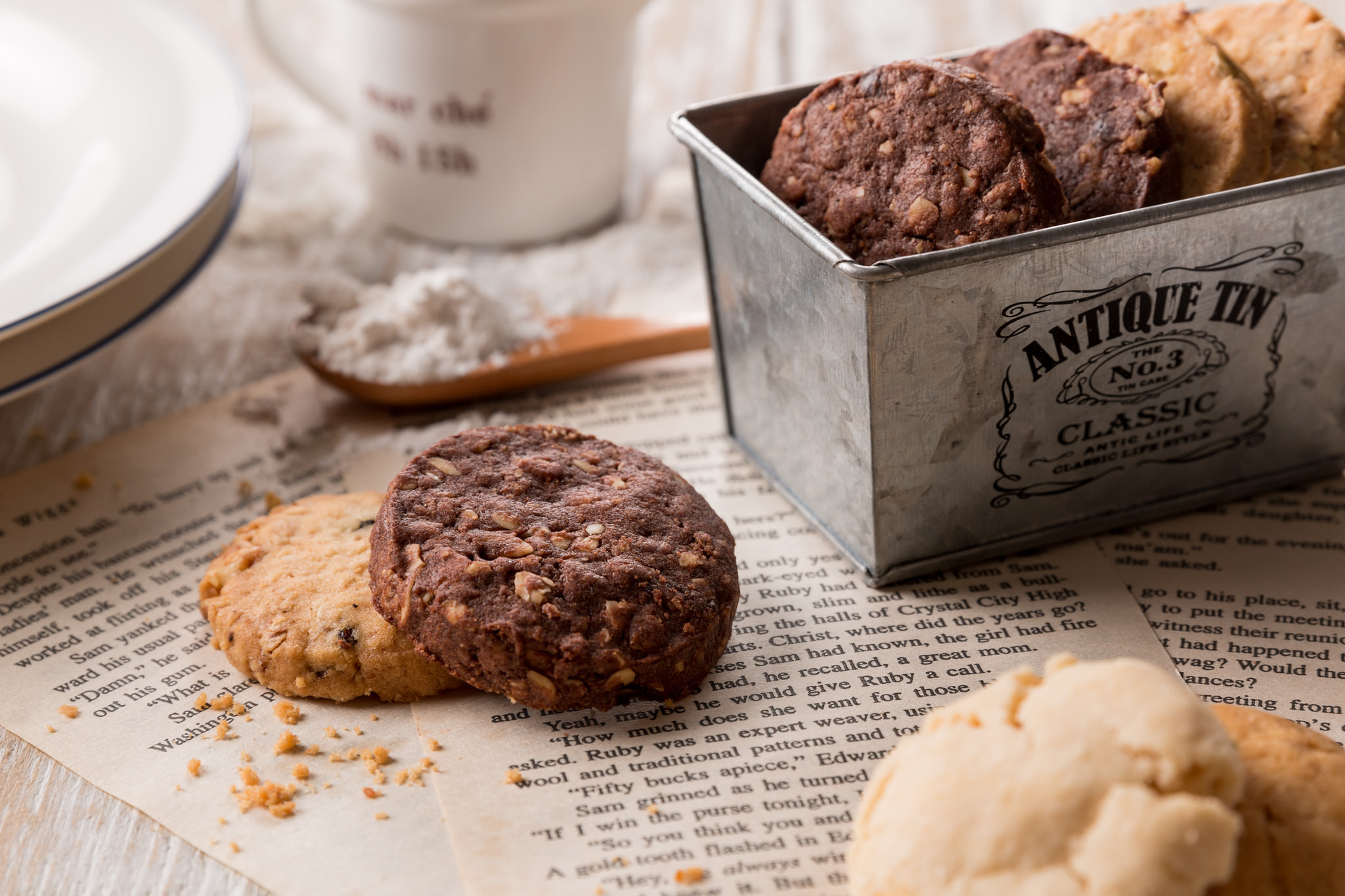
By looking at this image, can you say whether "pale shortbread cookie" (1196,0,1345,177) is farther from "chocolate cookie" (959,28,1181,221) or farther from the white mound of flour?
the white mound of flour

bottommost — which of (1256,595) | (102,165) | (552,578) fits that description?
(1256,595)

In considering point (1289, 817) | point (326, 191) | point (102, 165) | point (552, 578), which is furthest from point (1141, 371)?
point (326, 191)

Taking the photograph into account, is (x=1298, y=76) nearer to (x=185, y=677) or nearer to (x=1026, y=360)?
(x=1026, y=360)

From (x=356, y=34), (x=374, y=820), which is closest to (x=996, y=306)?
(x=374, y=820)

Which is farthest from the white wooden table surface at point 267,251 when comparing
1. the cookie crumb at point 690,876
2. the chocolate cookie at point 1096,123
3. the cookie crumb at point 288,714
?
the chocolate cookie at point 1096,123

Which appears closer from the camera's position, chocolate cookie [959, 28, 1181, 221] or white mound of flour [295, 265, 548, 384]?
chocolate cookie [959, 28, 1181, 221]

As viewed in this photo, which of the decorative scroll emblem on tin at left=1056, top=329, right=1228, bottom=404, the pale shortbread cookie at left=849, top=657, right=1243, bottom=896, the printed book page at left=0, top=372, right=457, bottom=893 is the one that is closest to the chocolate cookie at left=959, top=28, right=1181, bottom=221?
the decorative scroll emblem on tin at left=1056, top=329, right=1228, bottom=404

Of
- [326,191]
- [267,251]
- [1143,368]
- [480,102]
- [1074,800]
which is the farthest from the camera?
[326,191]

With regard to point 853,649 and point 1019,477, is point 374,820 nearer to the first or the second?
point 853,649
